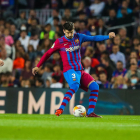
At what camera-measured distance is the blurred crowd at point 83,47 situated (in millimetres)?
13672

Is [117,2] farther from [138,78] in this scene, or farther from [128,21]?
[138,78]

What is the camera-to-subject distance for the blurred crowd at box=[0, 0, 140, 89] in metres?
13.7

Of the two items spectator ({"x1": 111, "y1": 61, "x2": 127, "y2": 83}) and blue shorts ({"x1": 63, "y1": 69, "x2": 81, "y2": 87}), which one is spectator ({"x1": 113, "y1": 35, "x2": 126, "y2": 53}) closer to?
spectator ({"x1": 111, "y1": 61, "x2": 127, "y2": 83})

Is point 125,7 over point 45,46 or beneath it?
over

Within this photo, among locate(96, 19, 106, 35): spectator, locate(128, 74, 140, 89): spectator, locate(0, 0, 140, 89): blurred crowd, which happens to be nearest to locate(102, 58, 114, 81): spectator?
locate(0, 0, 140, 89): blurred crowd

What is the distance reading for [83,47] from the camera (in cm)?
1532

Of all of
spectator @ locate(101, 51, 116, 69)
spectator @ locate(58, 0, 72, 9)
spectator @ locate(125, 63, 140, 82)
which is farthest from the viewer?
spectator @ locate(58, 0, 72, 9)

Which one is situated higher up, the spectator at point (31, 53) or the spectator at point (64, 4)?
the spectator at point (64, 4)

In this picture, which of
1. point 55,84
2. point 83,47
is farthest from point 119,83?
point 83,47

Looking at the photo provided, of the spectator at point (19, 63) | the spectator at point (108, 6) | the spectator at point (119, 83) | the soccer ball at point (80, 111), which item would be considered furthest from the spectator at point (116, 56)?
the soccer ball at point (80, 111)

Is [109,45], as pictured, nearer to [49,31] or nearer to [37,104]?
[49,31]

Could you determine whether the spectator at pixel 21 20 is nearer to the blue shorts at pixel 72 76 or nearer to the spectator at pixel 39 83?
the spectator at pixel 39 83

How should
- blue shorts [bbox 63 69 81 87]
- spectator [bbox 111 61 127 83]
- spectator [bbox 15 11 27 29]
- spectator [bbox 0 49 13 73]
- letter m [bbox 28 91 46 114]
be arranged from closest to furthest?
blue shorts [bbox 63 69 81 87] < letter m [bbox 28 91 46 114] < spectator [bbox 111 61 127 83] < spectator [bbox 0 49 13 73] < spectator [bbox 15 11 27 29]

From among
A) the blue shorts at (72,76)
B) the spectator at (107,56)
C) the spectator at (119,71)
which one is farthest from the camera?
the spectator at (107,56)
